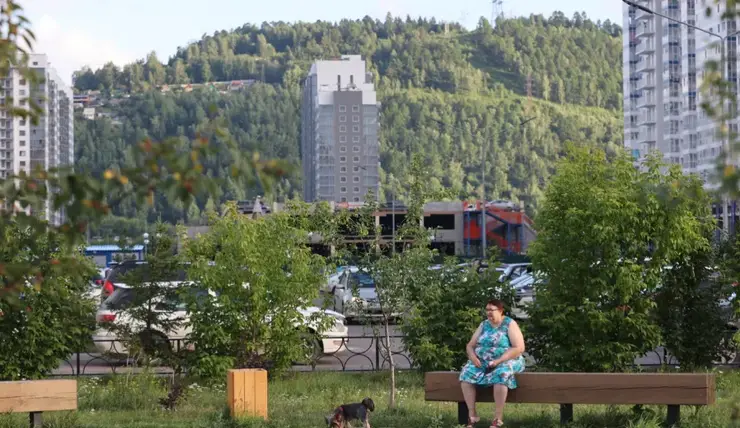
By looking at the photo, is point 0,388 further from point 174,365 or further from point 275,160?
point 275,160

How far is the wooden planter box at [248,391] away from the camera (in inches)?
501

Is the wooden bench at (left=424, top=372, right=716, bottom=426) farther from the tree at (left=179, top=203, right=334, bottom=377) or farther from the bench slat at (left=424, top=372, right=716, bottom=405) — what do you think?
the tree at (left=179, top=203, right=334, bottom=377)

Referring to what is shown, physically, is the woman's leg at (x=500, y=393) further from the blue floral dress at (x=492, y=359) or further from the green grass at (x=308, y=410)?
the green grass at (x=308, y=410)

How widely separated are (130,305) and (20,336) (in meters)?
1.91

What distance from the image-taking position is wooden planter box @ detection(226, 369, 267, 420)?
501 inches

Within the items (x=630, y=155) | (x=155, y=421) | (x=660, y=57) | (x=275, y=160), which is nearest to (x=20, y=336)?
(x=155, y=421)

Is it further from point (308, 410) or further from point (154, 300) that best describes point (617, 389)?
point (154, 300)

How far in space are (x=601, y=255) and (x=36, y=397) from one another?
309 inches

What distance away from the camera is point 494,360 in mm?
12094

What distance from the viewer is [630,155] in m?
16.9

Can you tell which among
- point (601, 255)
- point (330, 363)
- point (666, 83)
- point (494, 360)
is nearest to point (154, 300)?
point (330, 363)

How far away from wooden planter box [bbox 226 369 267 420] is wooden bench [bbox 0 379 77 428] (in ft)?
Result: 5.43

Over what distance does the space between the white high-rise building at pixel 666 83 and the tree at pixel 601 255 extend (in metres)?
94.7

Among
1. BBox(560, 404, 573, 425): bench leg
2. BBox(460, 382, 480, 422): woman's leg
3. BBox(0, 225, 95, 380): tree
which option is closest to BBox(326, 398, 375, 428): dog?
BBox(460, 382, 480, 422): woman's leg
